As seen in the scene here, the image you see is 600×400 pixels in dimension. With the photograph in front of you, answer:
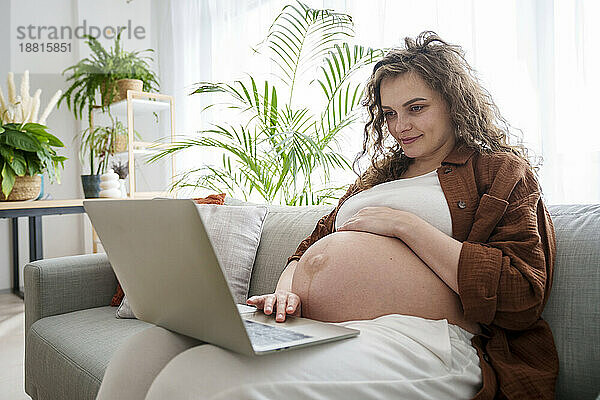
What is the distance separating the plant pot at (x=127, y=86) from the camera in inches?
150

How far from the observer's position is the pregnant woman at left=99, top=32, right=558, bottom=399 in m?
0.82

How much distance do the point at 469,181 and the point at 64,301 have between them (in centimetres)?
135

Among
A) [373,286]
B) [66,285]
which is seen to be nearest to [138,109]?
[66,285]

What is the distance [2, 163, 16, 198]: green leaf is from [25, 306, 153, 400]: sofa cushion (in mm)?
1266

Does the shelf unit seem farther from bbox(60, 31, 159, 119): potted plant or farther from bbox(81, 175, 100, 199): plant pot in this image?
bbox(81, 175, 100, 199): plant pot

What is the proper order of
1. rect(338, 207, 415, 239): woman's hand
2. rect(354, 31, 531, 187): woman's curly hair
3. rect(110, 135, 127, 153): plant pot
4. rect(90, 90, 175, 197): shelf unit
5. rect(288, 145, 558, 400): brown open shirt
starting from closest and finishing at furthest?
rect(288, 145, 558, 400): brown open shirt
rect(338, 207, 415, 239): woman's hand
rect(354, 31, 531, 187): woman's curly hair
rect(90, 90, 175, 197): shelf unit
rect(110, 135, 127, 153): plant pot

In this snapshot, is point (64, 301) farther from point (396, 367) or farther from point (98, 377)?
point (396, 367)

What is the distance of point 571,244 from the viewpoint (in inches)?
42.9

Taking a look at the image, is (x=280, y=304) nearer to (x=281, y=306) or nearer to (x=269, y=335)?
(x=281, y=306)

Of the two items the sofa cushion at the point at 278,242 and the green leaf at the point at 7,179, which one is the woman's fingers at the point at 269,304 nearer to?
the sofa cushion at the point at 278,242

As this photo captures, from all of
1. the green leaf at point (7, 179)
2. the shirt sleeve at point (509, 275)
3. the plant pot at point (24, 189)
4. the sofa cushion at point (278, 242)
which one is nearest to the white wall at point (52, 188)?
the plant pot at point (24, 189)

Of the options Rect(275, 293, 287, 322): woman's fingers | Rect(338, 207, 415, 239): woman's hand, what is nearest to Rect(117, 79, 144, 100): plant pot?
Rect(338, 207, 415, 239): woman's hand

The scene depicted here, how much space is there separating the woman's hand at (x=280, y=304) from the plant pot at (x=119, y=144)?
3.14 m

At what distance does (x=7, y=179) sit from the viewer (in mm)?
2812
